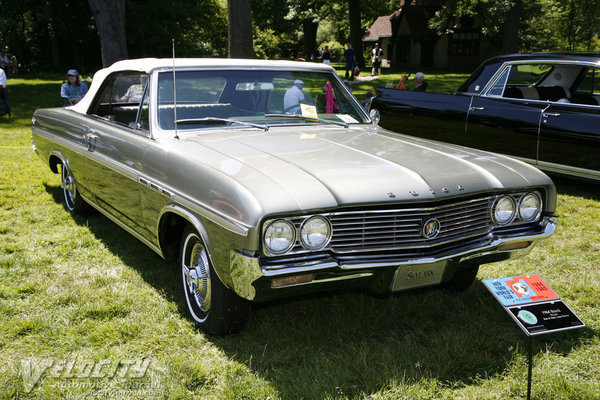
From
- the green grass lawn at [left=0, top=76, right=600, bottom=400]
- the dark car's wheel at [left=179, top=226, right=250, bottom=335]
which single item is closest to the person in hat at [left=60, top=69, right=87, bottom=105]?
the green grass lawn at [left=0, top=76, right=600, bottom=400]

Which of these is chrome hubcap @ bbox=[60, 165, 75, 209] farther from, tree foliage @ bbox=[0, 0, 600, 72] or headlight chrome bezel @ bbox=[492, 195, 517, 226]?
tree foliage @ bbox=[0, 0, 600, 72]

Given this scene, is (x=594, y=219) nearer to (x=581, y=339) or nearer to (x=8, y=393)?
(x=581, y=339)

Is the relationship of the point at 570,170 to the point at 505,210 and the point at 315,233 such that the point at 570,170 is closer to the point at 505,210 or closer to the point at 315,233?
the point at 505,210

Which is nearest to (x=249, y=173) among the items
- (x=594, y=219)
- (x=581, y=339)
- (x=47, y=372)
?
(x=47, y=372)

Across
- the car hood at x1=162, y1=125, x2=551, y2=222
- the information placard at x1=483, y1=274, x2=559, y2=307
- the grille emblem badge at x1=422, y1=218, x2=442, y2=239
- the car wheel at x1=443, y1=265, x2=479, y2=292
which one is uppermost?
the car hood at x1=162, y1=125, x2=551, y2=222

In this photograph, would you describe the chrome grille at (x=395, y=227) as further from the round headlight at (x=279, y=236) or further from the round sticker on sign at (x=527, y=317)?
the round sticker on sign at (x=527, y=317)

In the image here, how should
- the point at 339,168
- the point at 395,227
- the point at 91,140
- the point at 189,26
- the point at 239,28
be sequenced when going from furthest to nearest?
the point at 189,26 < the point at 239,28 < the point at 91,140 < the point at 339,168 < the point at 395,227

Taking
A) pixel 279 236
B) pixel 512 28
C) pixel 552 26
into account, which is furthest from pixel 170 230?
pixel 552 26

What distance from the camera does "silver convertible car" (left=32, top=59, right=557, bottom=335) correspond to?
300 centimetres

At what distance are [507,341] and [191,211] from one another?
211cm

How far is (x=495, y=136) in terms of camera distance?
7.60 metres

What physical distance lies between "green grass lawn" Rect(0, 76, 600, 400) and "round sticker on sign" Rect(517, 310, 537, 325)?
0.37m

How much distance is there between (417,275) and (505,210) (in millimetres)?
810

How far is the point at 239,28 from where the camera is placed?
42.6 ft
